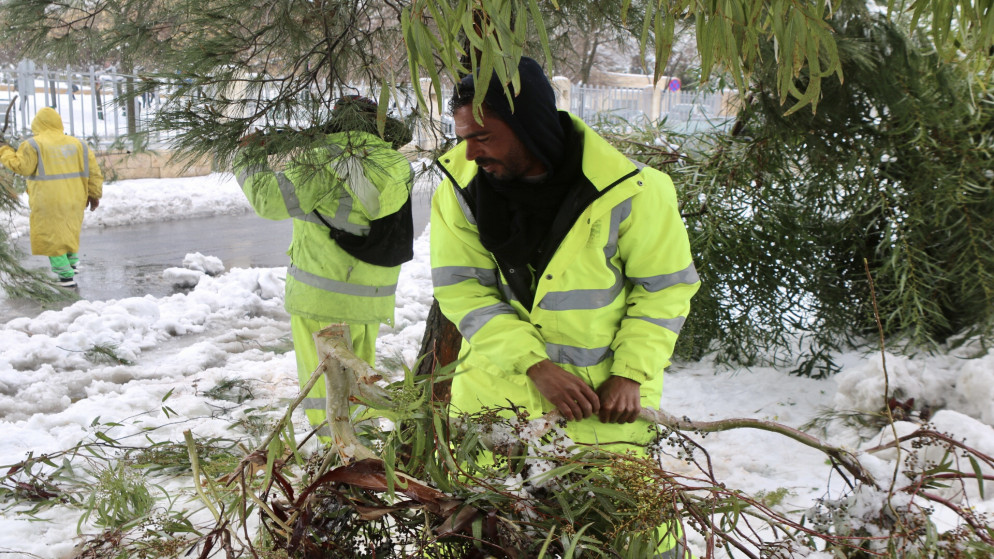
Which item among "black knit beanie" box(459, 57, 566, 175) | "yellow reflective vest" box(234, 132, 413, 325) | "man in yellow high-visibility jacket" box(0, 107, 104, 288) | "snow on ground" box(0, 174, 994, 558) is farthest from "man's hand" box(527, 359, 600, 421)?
"man in yellow high-visibility jacket" box(0, 107, 104, 288)

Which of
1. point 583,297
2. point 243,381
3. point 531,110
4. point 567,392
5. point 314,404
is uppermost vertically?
point 531,110

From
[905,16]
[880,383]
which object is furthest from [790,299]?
[905,16]

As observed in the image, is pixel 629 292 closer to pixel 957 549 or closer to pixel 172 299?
pixel 957 549

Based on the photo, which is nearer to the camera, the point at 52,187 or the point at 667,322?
the point at 667,322

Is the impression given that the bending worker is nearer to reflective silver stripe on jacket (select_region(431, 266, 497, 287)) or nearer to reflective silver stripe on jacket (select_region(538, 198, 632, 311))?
reflective silver stripe on jacket (select_region(431, 266, 497, 287))

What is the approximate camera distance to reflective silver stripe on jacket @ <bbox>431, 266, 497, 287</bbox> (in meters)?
2.25

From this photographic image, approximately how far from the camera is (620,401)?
2.04 meters

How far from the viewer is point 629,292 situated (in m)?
2.26

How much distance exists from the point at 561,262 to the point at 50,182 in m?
7.90

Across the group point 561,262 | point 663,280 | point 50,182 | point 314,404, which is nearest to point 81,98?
point 50,182

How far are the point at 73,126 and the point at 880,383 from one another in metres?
15.4

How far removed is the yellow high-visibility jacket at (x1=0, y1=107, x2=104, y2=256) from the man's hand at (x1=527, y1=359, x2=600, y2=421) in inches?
305

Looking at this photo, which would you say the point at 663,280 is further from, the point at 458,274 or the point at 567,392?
the point at 458,274

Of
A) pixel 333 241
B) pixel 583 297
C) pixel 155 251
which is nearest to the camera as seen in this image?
pixel 583 297
